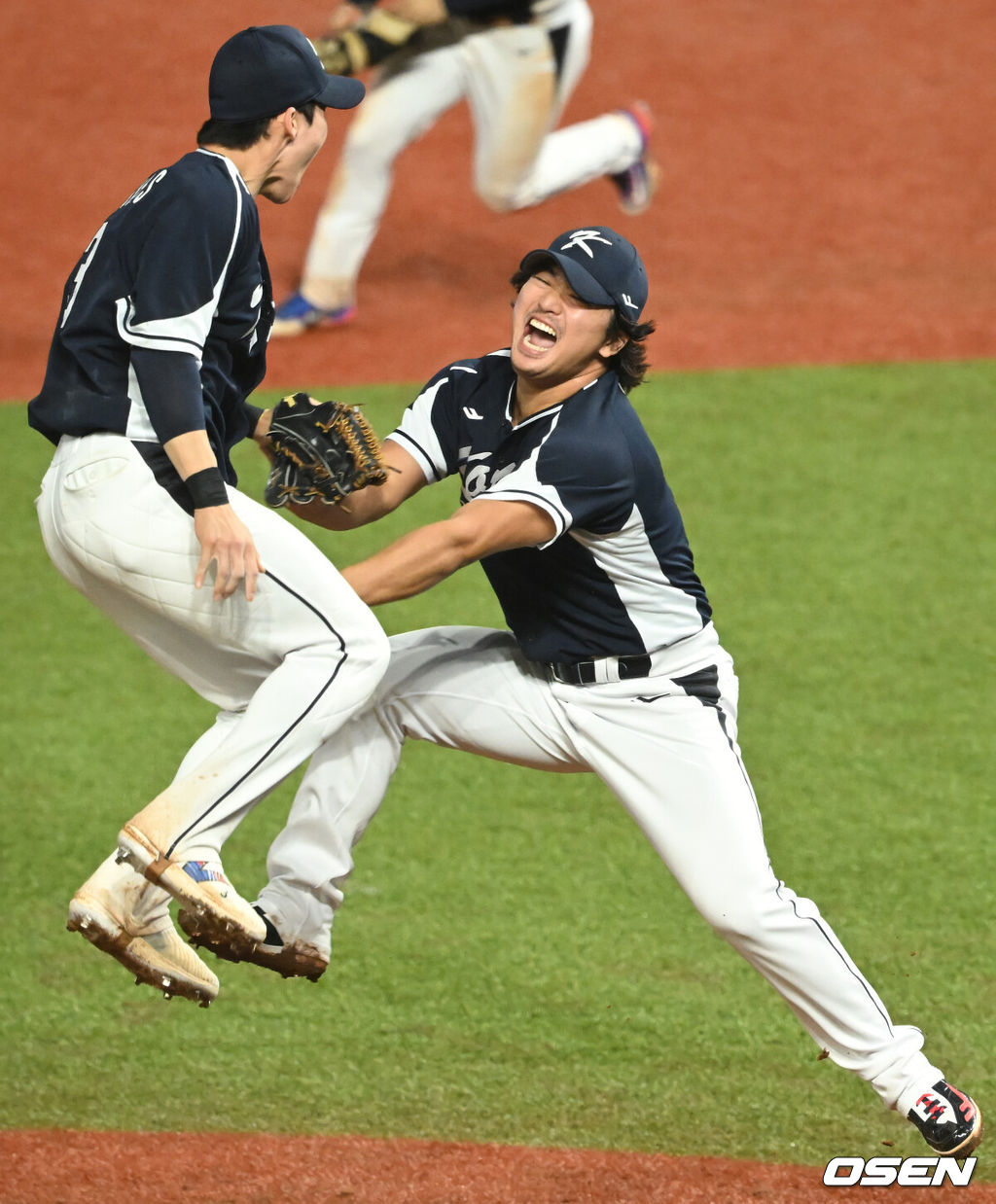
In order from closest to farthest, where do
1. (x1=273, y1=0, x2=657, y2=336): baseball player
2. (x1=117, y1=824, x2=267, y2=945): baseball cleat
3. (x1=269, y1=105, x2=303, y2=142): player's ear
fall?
(x1=117, y1=824, x2=267, y2=945): baseball cleat, (x1=269, y1=105, x2=303, y2=142): player's ear, (x1=273, y1=0, x2=657, y2=336): baseball player

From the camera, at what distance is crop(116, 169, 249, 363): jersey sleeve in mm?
3365

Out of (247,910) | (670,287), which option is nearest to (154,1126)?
(247,910)

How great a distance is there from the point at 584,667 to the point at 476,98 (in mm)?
5585

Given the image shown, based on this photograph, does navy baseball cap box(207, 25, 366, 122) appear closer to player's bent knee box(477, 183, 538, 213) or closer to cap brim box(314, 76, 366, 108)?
cap brim box(314, 76, 366, 108)

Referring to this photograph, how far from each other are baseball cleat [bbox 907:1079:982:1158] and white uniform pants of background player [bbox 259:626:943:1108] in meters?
0.04

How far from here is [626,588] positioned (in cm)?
405

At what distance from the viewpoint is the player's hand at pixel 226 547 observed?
11.1ft

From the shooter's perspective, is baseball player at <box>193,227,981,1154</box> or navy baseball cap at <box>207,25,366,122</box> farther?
baseball player at <box>193,227,981,1154</box>

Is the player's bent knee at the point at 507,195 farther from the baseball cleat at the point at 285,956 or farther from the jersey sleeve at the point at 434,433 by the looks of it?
the baseball cleat at the point at 285,956

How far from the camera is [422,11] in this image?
8.88 metres

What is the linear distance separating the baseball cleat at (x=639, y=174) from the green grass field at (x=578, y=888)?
2137 mm

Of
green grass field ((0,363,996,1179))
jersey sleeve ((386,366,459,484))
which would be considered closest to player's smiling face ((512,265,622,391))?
jersey sleeve ((386,366,459,484))

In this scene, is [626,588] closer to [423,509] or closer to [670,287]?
[423,509]

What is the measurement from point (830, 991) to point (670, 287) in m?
7.16
